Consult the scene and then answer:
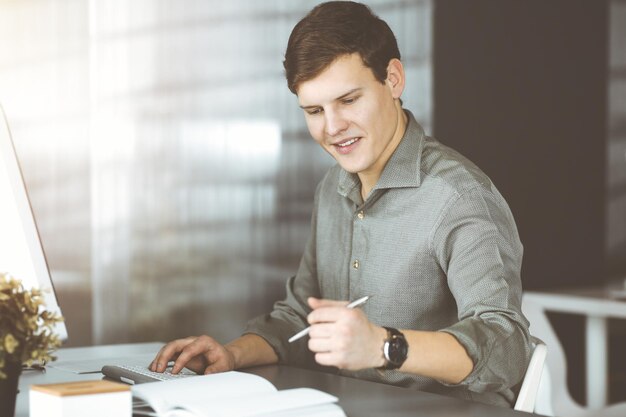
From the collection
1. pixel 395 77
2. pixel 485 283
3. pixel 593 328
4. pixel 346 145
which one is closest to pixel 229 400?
pixel 485 283

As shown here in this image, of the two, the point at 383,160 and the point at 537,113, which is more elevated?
the point at 537,113

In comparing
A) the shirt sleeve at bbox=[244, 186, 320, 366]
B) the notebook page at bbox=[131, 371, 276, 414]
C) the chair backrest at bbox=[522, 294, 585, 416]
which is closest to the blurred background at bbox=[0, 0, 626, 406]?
the chair backrest at bbox=[522, 294, 585, 416]

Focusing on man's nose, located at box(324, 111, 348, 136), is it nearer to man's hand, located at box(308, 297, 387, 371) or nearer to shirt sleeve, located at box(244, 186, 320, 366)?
shirt sleeve, located at box(244, 186, 320, 366)

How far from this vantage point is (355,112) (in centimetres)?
171

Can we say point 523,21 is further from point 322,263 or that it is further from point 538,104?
point 322,263

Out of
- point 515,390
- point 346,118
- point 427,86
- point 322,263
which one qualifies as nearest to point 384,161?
point 346,118

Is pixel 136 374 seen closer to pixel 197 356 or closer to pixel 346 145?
pixel 197 356

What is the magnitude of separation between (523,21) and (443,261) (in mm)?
3253

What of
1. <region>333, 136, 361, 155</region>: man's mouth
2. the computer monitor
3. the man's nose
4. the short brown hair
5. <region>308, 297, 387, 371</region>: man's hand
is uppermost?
the short brown hair

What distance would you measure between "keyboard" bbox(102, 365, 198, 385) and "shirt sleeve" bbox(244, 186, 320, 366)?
0.82 ft

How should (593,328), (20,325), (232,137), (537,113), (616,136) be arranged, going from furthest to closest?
(616,136) → (537,113) → (232,137) → (593,328) → (20,325)

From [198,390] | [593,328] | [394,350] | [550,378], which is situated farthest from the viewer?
[593,328]

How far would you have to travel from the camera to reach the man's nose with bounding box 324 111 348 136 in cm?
169

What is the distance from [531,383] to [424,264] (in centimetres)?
32
